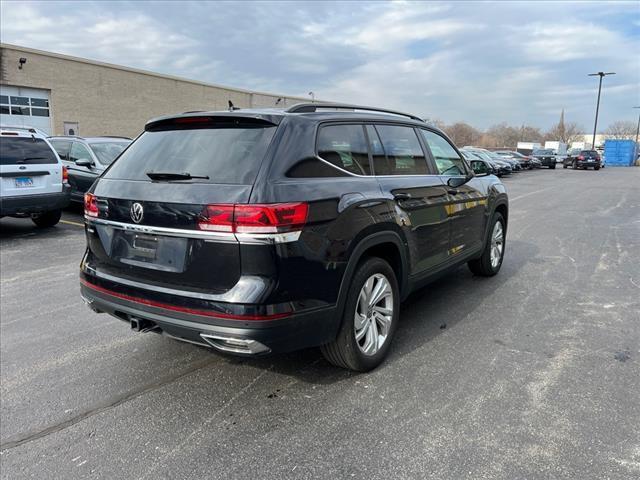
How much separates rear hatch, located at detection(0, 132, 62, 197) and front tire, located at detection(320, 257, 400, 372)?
7064mm

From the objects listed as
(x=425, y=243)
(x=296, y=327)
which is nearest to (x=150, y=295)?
(x=296, y=327)

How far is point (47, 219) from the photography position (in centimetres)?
946

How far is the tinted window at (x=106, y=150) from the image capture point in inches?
421

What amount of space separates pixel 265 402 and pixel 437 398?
1.13 metres

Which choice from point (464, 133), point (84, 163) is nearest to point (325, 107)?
point (84, 163)

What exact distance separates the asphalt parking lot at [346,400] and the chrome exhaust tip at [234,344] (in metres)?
0.51

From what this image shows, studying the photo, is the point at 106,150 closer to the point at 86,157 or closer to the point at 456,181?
the point at 86,157

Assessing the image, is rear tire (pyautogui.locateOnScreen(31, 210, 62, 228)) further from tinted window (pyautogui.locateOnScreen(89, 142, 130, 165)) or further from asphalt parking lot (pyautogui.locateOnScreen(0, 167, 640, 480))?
asphalt parking lot (pyautogui.locateOnScreen(0, 167, 640, 480))

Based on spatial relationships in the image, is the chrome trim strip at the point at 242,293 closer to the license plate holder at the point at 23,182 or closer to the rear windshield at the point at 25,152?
the license plate holder at the point at 23,182

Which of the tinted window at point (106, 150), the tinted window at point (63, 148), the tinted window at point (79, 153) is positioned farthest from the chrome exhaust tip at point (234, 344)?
the tinted window at point (63, 148)

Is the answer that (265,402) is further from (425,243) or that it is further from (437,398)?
(425,243)

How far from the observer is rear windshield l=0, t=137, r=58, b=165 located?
7.96 meters

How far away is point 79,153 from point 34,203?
3241 mm

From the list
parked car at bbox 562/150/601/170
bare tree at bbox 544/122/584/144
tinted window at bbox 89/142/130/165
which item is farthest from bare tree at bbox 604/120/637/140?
tinted window at bbox 89/142/130/165
